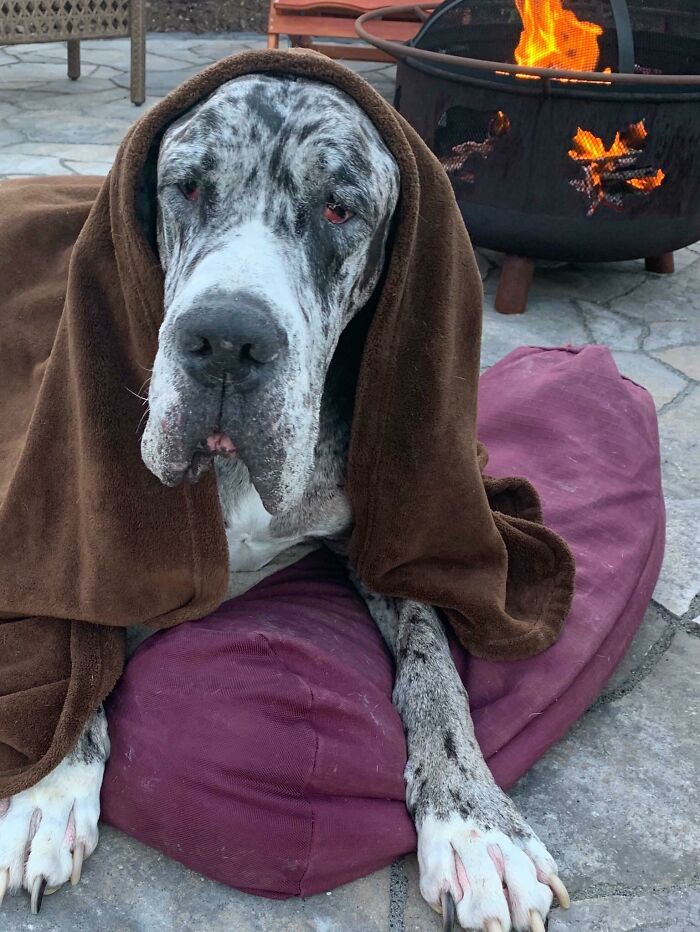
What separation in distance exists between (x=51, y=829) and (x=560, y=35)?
4272mm

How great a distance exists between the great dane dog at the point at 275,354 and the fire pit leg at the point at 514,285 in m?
2.75

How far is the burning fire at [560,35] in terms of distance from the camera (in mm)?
4777

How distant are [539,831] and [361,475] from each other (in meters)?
0.86

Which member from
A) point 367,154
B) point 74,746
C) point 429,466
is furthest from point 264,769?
point 367,154

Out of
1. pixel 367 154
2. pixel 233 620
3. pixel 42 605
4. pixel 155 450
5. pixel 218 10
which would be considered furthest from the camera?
pixel 218 10

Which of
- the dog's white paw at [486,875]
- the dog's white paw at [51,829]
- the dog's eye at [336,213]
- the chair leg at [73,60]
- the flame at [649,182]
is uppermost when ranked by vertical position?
the dog's eye at [336,213]

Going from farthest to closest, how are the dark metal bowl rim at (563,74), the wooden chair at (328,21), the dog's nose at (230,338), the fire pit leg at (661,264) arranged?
1. the wooden chair at (328,21)
2. the fire pit leg at (661,264)
3. the dark metal bowl rim at (563,74)
4. the dog's nose at (230,338)

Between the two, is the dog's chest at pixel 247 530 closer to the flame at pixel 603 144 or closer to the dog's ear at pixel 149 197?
the dog's ear at pixel 149 197

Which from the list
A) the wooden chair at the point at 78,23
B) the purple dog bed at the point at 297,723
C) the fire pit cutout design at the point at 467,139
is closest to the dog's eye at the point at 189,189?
the purple dog bed at the point at 297,723

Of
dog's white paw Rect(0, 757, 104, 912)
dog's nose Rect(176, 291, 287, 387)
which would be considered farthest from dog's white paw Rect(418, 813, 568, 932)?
dog's nose Rect(176, 291, 287, 387)

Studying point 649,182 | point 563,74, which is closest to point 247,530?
point 563,74

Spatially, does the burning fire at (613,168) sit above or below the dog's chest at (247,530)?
above

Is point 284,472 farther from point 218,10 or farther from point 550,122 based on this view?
point 218,10

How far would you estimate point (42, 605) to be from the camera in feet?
7.16
